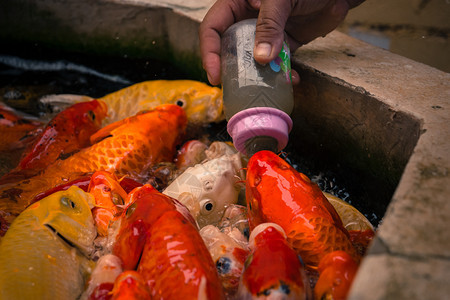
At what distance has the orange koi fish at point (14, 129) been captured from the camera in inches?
100

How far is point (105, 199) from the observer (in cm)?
177

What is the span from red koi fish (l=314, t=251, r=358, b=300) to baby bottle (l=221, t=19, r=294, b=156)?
0.58 metres

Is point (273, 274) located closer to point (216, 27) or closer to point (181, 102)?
point (216, 27)

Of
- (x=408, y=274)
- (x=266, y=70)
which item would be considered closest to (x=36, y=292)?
Answer: (x=408, y=274)

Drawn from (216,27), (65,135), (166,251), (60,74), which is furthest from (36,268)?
(60,74)

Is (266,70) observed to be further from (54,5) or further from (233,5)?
(54,5)

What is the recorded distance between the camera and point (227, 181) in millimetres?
1954

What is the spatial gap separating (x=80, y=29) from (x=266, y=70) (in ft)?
6.91

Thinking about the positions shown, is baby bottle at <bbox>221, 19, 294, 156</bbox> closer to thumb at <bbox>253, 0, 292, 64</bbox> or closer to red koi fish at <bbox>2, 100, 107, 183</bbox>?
thumb at <bbox>253, 0, 292, 64</bbox>

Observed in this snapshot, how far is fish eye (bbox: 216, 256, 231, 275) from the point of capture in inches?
55.4

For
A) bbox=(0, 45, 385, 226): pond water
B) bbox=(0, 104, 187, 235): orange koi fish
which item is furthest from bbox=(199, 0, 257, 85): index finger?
bbox=(0, 45, 385, 226): pond water

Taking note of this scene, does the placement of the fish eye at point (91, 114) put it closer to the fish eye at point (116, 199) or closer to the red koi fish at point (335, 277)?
the fish eye at point (116, 199)

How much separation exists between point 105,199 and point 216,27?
103 cm

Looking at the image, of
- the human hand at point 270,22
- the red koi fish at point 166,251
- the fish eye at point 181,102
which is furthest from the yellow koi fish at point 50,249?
the fish eye at point 181,102
